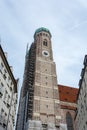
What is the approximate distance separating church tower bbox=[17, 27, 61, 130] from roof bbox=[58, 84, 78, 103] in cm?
736

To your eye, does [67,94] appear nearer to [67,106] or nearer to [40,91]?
[67,106]

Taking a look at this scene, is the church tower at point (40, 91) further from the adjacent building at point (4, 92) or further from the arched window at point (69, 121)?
the adjacent building at point (4, 92)

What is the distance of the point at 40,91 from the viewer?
49719 mm

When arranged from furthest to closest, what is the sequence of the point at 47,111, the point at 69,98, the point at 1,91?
the point at 69,98, the point at 47,111, the point at 1,91

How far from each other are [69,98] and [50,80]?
970 centimetres

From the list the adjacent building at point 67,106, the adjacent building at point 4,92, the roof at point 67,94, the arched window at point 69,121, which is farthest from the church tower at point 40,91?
the adjacent building at point 4,92

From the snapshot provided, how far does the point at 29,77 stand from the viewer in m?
54.7

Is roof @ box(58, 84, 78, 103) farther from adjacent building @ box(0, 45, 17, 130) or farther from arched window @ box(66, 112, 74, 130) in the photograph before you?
adjacent building @ box(0, 45, 17, 130)

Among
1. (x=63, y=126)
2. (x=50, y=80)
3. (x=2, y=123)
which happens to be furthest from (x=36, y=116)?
(x=2, y=123)

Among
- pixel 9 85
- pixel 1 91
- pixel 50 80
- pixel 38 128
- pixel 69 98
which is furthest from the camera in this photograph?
pixel 69 98

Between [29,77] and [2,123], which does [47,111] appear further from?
[2,123]

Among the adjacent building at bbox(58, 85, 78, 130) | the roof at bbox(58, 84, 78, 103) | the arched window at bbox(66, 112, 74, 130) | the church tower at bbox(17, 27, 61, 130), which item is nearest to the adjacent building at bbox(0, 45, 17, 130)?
the church tower at bbox(17, 27, 61, 130)

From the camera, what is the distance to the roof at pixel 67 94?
5786 cm

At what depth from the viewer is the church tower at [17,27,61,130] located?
4504 cm
